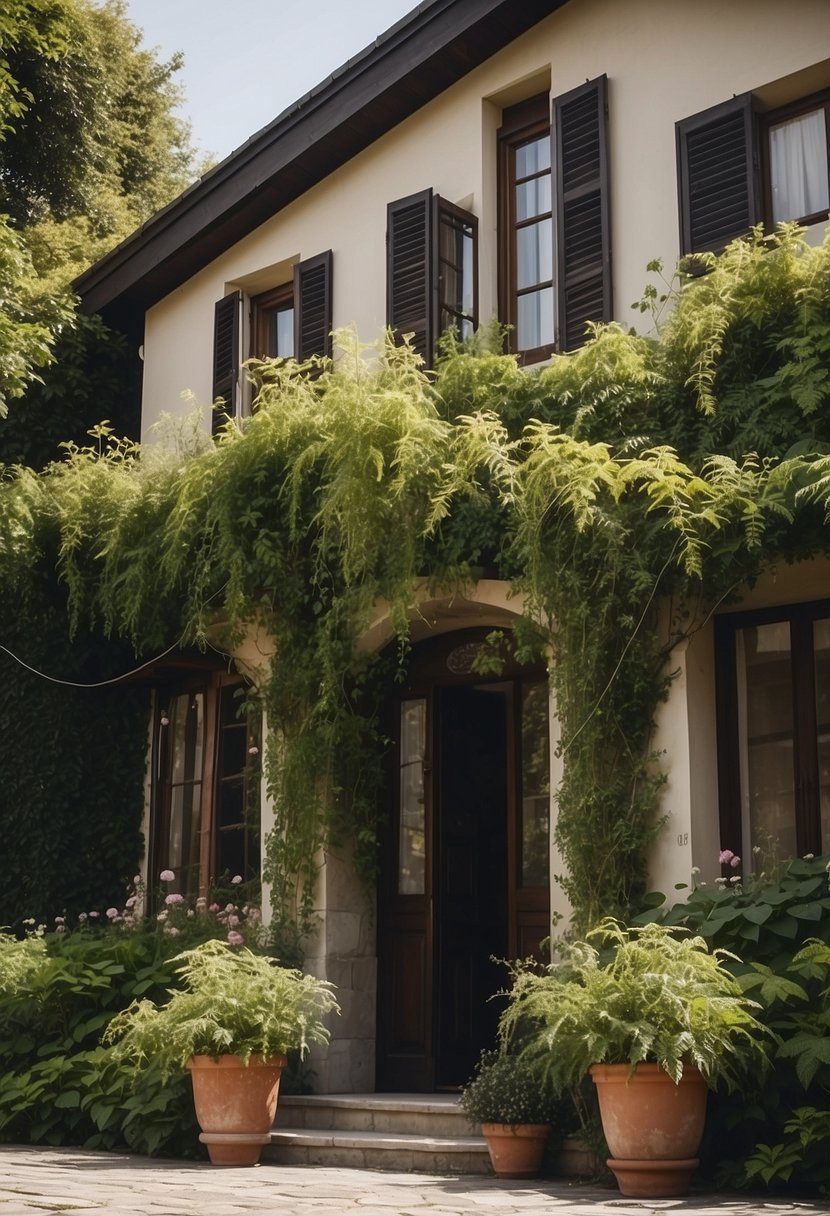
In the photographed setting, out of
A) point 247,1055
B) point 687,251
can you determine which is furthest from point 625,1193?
point 687,251

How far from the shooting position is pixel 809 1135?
6098 mm

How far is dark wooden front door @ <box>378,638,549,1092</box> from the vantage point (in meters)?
9.77

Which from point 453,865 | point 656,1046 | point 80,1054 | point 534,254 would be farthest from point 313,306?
point 656,1046

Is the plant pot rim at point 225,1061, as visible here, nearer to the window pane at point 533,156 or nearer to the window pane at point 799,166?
the window pane at point 799,166

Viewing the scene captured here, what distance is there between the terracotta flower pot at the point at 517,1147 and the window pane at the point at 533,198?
617 cm

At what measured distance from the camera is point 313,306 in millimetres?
11625

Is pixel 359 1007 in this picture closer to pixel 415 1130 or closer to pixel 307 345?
pixel 415 1130

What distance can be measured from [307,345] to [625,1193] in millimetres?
7084

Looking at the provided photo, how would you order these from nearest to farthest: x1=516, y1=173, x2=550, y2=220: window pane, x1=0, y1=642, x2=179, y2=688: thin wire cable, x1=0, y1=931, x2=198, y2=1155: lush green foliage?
1. x1=0, y1=931, x2=198, y2=1155: lush green foliage
2. x1=516, y1=173, x2=550, y2=220: window pane
3. x1=0, y1=642, x2=179, y2=688: thin wire cable

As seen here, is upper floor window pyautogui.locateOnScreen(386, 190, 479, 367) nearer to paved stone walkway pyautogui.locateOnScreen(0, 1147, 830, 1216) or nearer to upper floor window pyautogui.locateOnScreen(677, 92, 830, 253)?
upper floor window pyautogui.locateOnScreen(677, 92, 830, 253)

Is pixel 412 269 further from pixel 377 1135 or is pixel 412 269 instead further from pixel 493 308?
pixel 377 1135

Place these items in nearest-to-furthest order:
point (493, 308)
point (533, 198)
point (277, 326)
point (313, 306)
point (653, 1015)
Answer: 1. point (653, 1015)
2. point (493, 308)
3. point (533, 198)
4. point (313, 306)
5. point (277, 326)

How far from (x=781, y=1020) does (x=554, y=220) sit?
560 centimetres

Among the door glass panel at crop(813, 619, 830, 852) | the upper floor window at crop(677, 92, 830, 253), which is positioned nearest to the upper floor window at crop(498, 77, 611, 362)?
the upper floor window at crop(677, 92, 830, 253)
